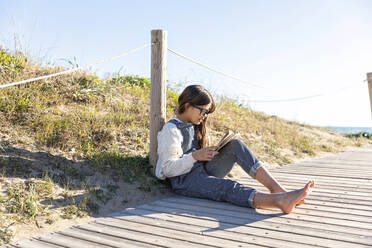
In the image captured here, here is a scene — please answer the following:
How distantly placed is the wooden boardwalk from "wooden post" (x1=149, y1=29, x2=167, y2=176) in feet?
2.38

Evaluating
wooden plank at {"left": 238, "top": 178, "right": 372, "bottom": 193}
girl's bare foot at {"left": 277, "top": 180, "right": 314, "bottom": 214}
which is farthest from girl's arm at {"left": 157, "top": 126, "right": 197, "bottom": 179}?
wooden plank at {"left": 238, "top": 178, "right": 372, "bottom": 193}

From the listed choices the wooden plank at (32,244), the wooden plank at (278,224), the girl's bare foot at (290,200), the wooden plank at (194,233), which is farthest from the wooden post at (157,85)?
the wooden plank at (32,244)

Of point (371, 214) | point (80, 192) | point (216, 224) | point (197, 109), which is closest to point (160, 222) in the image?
point (216, 224)

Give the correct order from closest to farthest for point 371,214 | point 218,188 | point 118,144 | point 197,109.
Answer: point 371,214 → point 218,188 → point 197,109 → point 118,144

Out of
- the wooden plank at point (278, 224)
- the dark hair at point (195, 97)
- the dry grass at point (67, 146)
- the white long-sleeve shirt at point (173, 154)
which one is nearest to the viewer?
the wooden plank at point (278, 224)

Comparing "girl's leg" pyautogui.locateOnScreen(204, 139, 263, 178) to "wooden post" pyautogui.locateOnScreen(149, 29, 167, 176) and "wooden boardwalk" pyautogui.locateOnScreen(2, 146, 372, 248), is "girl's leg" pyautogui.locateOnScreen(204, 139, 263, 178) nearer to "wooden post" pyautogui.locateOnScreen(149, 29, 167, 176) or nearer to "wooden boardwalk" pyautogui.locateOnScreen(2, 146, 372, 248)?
"wooden boardwalk" pyautogui.locateOnScreen(2, 146, 372, 248)

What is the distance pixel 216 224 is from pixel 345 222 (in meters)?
0.94

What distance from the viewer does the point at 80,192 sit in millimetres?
2988

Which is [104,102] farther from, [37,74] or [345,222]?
[345,222]

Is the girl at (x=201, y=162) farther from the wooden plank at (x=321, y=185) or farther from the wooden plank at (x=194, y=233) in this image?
the wooden plank at (x=321, y=185)

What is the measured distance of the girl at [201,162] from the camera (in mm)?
2863

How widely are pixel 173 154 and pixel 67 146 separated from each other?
1245 millimetres

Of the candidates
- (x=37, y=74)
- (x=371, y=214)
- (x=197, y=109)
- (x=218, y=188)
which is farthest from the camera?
(x=37, y=74)

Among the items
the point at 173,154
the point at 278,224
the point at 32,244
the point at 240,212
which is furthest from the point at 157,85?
the point at 32,244
